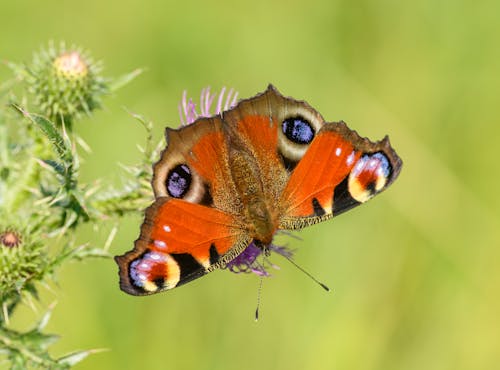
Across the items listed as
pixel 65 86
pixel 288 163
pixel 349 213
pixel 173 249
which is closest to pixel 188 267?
pixel 173 249

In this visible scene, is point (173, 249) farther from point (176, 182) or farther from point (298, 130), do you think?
point (298, 130)

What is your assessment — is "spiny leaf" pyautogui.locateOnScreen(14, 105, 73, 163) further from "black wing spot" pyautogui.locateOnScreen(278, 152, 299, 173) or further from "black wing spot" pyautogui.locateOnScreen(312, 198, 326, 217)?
"black wing spot" pyautogui.locateOnScreen(312, 198, 326, 217)

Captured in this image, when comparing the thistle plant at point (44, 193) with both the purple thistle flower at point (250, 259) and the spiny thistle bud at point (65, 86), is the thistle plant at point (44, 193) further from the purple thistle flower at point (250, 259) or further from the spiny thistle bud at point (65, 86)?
the purple thistle flower at point (250, 259)

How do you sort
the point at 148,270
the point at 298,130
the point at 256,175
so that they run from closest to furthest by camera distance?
1. the point at 148,270
2. the point at 298,130
3. the point at 256,175

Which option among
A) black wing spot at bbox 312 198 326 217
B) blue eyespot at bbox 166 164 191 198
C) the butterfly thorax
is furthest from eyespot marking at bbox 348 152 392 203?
blue eyespot at bbox 166 164 191 198

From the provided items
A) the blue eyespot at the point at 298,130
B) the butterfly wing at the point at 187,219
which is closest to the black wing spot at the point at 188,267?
the butterfly wing at the point at 187,219

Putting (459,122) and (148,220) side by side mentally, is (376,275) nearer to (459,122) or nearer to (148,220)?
(459,122)

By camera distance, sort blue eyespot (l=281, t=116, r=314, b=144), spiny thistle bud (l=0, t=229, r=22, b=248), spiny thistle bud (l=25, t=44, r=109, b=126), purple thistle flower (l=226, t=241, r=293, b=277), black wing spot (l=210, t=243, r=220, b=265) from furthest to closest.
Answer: spiny thistle bud (l=25, t=44, r=109, b=126) < purple thistle flower (l=226, t=241, r=293, b=277) < blue eyespot (l=281, t=116, r=314, b=144) < spiny thistle bud (l=0, t=229, r=22, b=248) < black wing spot (l=210, t=243, r=220, b=265)
